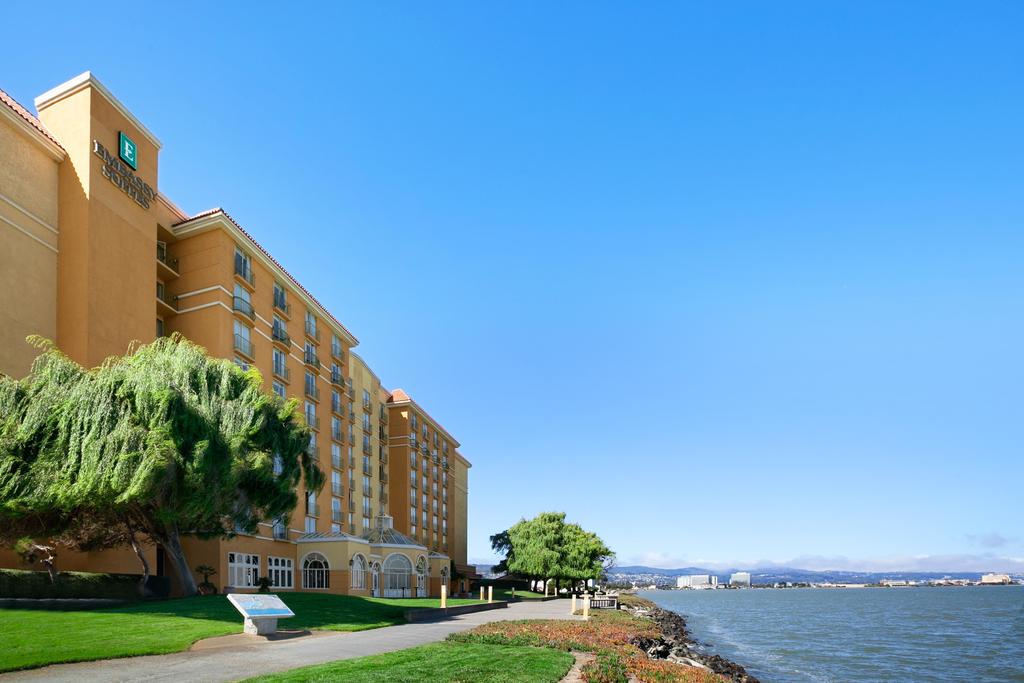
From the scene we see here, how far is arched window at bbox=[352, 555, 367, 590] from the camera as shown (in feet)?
167

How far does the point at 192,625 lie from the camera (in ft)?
74.4

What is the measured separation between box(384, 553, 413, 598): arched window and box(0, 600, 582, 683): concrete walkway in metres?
31.7

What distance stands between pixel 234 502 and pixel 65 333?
13.2 metres

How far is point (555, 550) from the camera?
278 ft

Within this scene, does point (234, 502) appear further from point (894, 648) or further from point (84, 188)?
point (894, 648)

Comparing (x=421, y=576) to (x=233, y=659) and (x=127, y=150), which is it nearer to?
(x=127, y=150)

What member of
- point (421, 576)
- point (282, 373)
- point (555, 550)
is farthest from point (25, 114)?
point (555, 550)

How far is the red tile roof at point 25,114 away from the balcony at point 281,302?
16338 millimetres

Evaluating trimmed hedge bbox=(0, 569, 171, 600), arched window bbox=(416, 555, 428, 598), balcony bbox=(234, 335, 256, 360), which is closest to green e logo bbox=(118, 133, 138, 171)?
balcony bbox=(234, 335, 256, 360)

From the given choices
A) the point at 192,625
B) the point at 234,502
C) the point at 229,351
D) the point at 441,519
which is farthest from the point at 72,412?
the point at 441,519

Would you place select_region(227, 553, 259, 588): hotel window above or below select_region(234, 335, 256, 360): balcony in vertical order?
below

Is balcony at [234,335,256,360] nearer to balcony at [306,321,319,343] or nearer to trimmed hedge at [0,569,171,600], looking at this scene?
balcony at [306,321,319,343]

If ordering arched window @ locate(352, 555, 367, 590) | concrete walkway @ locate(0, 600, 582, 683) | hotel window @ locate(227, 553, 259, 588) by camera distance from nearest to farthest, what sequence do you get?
concrete walkway @ locate(0, 600, 582, 683) < hotel window @ locate(227, 553, 259, 588) < arched window @ locate(352, 555, 367, 590)

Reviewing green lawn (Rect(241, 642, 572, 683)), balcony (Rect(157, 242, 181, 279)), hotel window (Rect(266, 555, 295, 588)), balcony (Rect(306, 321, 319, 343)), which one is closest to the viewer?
green lawn (Rect(241, 642, 572, 683))
